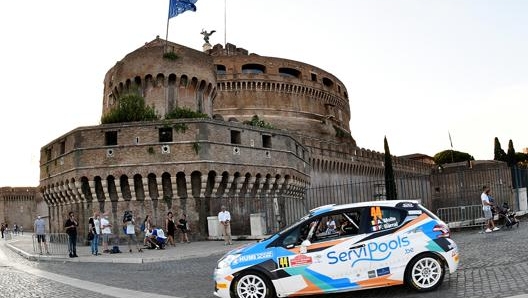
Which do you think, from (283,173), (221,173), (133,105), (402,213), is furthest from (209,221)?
(402,213)

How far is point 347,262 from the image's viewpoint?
22.9 feet

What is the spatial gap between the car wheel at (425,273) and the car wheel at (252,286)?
1930 millimetres

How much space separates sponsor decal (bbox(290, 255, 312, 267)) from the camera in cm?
700

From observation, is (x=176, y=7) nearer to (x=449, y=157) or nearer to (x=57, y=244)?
(x=57, y=244)

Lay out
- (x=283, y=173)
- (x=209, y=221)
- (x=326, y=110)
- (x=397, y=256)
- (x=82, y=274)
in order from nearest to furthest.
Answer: (x=397, y=256) → (x=82, y=274) → (x=209, y=221) → (x=283, y=173) → (x=326, y=110)

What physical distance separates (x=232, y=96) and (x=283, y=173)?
31450 millimetres

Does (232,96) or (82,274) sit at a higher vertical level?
(232,96)

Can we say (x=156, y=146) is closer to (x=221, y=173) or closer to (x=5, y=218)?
(x=221, y=173)

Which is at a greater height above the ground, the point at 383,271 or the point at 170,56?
the point at 170,56

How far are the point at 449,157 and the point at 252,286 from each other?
92741 millimetres

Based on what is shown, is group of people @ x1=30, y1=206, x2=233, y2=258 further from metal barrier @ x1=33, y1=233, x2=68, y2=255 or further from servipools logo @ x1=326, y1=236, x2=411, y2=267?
servipools logo @ x1=326, y1=236, x2=411, y2=267

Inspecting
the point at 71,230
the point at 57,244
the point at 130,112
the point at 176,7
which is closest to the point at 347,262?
the point at 71,230

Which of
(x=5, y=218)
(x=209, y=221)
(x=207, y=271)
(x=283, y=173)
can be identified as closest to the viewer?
(x=207, y=271)

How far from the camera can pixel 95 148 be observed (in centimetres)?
2080
